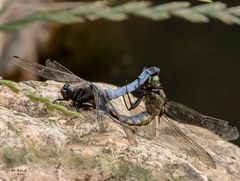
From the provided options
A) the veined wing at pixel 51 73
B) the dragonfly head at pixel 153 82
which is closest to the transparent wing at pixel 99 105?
the veined wing at pixel 51 73

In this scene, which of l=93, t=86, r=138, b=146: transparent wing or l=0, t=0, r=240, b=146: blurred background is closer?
l=93, t=86, r=138, b=146: transparent wing

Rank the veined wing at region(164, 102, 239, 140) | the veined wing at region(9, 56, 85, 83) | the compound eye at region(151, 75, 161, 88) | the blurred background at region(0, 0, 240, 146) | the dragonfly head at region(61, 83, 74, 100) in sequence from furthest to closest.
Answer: the blurred background at region(0, 0, 240, 146) < the veined wing at region(164, 102, 239, 140) < the compound eye at region(151, 75, 161, 88) < the veined wing at region(9, 56, 85, 83) < the dragonfly head at region(61, 83, 74, 100)

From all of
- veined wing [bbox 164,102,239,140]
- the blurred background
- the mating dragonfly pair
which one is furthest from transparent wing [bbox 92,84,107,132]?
the blurred background

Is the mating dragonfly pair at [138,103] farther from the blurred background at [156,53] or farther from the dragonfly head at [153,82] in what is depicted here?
the blurred background at [156,53]

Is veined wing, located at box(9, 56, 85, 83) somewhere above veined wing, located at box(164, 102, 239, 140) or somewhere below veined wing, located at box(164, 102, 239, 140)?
above

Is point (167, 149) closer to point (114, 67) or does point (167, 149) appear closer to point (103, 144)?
point (103, 144)

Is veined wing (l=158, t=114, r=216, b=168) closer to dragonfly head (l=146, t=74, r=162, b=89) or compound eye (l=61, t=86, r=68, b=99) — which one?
dragonfly head (l=146, t=74, r=162, b=89)
